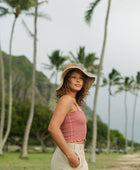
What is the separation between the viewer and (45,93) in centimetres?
13125

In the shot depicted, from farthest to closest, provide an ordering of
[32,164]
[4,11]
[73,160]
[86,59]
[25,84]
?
[25,84], [86,59], [4,11], [32,164], [73,160]

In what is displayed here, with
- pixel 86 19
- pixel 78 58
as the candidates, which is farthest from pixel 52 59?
pixel 86 19

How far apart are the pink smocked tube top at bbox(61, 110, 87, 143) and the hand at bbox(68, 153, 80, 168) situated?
167mm

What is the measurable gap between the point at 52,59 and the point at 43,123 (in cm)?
1035

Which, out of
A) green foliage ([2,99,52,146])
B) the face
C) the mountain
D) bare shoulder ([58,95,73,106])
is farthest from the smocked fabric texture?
the mountain

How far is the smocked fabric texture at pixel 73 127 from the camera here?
102 inches

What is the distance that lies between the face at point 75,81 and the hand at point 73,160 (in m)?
0.67

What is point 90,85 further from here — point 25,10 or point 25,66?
point 25,66

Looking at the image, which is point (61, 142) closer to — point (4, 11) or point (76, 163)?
point (76, 163)

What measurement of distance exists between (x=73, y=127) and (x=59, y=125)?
0.48ft

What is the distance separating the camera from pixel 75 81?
2.81 m

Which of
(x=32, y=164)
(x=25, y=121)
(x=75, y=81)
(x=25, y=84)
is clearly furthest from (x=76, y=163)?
(x=25, y=84)

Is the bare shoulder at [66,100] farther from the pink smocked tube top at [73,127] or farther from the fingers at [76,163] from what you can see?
the fingers at [76,163]

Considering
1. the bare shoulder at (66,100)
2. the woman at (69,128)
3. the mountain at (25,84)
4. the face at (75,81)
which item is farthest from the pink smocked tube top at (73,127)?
the mountain at (25,84)
